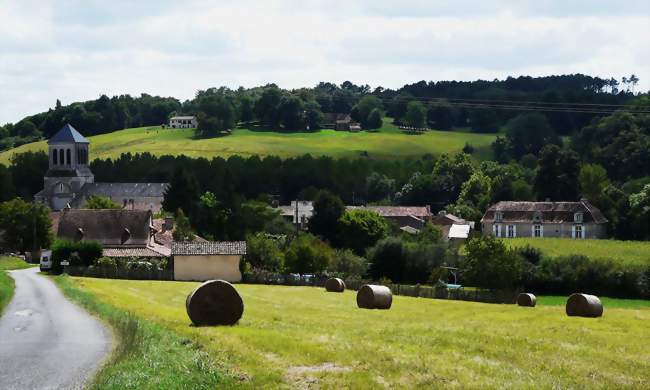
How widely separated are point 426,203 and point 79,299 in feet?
415

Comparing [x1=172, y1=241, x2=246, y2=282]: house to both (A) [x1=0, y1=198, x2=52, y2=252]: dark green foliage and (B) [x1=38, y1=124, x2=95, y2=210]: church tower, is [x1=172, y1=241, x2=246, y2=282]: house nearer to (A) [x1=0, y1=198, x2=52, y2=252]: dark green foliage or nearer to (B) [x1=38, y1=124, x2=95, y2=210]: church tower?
(A) [x1=0, y1=198, x2=52, y2=252]: dark green foliage

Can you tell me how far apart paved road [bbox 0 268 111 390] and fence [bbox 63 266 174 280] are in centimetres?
3711

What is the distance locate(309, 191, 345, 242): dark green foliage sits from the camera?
114625 mm

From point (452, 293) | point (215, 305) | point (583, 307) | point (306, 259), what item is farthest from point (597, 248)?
point (215, 305)

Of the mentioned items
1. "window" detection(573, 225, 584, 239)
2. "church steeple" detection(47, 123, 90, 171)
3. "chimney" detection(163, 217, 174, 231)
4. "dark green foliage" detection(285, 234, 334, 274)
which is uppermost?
"church steeple" detection(47, 123, 90, 171)

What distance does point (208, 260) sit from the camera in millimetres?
82625

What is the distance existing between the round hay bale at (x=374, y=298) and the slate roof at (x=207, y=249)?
32469mm

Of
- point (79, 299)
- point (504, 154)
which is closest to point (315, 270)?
point (79, 299)

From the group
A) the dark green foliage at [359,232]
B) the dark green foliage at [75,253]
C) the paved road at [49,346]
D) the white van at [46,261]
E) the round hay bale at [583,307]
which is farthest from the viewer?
the dark green foliage at [359,232]

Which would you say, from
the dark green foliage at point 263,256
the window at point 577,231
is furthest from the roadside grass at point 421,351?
the window at point 577,231

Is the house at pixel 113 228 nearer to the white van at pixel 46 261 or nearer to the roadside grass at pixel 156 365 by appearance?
the white van at pixel 46 261

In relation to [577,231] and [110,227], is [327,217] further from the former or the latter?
[577,231]

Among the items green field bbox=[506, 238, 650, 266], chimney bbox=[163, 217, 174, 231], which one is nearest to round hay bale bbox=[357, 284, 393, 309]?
green field bbox=[506, 238, 650, 266]

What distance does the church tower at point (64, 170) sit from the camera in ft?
517
